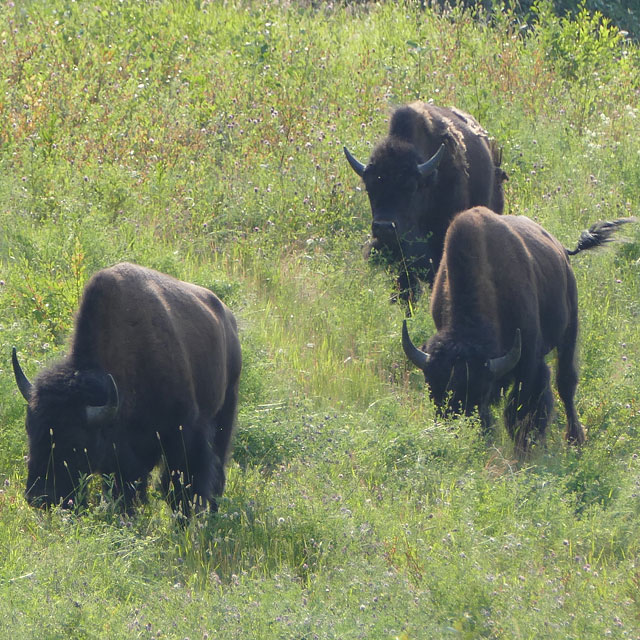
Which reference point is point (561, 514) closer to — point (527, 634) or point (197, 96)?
point (527, 634)

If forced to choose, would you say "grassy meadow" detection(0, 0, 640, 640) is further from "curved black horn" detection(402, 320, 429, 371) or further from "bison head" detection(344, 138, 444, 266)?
"bison head" detection(344, 138, 444, 266)

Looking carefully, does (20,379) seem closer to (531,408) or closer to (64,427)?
(64,427)

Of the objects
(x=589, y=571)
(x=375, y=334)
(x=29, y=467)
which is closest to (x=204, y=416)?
(x=29, y=467)

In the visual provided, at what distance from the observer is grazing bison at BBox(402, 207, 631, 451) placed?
708cm

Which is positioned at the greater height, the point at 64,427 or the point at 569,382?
the point at 64,427

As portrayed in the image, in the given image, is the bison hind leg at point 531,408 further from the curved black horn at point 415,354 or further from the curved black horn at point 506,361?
the curved black horn at point 415,354

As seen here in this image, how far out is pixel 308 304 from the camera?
9.62 meters

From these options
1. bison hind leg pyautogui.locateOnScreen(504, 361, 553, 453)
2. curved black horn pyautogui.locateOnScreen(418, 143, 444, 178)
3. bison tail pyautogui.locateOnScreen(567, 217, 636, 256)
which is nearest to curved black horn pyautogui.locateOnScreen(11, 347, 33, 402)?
bison hind leg pyautogui.locateOnScreen(504, 361, 553, 453)

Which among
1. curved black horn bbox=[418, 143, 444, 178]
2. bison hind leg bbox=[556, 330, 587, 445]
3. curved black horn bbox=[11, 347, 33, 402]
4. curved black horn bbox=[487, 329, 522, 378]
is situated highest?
curved black horn bbox=[418, 143, 444, 178]

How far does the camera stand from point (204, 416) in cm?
617

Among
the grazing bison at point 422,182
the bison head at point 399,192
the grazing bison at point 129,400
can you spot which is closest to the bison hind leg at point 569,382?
the grazing bison at point 422,182

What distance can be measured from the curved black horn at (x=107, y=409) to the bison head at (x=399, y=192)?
15.3 ft

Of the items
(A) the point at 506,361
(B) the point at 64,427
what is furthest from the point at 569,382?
(B) the point at 64,427

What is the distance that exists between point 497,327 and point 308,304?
2.55m
